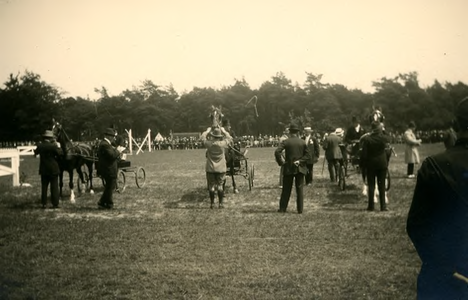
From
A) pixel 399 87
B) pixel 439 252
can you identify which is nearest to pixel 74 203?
pixel 439 252

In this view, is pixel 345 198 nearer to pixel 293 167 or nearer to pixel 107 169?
pixel 293 167

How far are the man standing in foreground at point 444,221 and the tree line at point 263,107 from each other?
5994 cm

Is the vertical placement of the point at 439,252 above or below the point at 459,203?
below

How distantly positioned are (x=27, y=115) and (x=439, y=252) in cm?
3255

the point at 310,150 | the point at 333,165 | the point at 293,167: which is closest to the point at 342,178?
A: the point at 310,150

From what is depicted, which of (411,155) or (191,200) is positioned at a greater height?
(411,155)

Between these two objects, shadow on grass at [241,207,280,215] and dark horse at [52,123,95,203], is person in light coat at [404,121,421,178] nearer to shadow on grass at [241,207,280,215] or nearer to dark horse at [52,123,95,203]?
Answer: shadow on grass at [241,207,280,215]

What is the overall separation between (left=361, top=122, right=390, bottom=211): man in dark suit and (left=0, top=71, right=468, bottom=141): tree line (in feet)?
165

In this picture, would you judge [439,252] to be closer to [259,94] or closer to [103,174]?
[103,174]

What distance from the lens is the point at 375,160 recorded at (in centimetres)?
1229

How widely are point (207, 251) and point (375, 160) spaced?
5.91 meters

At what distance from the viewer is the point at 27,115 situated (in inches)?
1252

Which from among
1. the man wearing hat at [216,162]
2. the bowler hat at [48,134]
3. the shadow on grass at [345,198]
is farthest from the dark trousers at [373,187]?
the bowler hat at [48,134]

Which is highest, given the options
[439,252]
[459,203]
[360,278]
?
[459,203]
